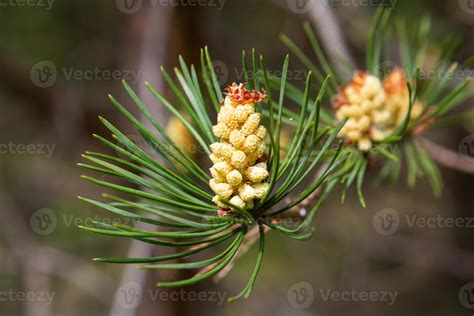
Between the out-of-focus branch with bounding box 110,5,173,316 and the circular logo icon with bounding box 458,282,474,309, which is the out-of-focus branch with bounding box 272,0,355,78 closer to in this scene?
the out-of-focus branch with bounding box 110,5,173,316

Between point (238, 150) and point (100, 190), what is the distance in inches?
85.5

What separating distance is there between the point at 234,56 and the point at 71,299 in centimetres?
180

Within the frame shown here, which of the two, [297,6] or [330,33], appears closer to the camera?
[330,33]

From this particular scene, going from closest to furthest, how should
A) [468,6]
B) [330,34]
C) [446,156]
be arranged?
[446,156] → [330,34] → [468,6]

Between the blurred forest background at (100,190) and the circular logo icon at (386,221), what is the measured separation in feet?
0.18

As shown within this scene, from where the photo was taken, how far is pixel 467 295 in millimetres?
2766

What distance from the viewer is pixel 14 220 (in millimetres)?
2238

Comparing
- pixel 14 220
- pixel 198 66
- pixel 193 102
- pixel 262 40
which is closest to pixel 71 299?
pixel 14 220

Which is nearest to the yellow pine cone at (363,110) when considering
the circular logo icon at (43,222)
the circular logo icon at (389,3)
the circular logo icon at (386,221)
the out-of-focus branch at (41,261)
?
the circular logo icon at (389,3)

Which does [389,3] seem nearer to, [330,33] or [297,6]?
[297,6]

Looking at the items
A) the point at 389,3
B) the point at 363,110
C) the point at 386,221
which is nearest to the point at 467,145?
the point at 386,221

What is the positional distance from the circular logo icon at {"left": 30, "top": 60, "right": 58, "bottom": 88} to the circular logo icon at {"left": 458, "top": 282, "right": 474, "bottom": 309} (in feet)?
8.15

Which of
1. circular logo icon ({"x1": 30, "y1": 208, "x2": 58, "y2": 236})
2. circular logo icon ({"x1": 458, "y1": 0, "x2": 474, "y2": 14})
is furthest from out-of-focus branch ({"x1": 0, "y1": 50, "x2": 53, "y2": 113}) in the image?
circular logo icon ({"x1": 458, "y1": 0, "x2": 474, "y2": 14})

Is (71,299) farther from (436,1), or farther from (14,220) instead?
(436,1)
